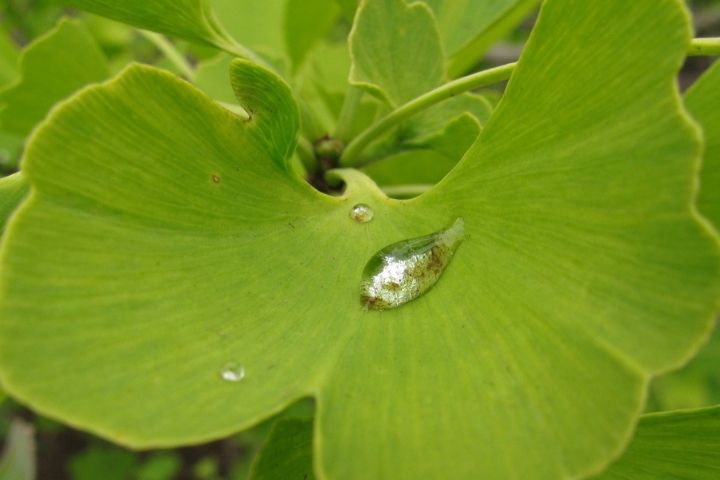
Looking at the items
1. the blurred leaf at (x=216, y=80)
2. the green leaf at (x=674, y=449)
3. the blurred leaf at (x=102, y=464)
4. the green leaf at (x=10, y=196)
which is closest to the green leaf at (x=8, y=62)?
the blurred leaf at (x=216, y=80)

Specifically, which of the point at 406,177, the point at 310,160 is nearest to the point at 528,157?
the point at 310,160

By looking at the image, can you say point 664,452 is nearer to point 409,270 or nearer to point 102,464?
point 409,270

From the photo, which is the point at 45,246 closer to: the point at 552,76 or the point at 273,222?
the point at 273,222

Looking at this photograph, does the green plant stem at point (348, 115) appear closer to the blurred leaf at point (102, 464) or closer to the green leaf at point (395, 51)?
the green leaf at point (395, 51)

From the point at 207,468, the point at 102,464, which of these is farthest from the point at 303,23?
the point at 207,468

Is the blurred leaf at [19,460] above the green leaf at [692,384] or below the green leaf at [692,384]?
above
